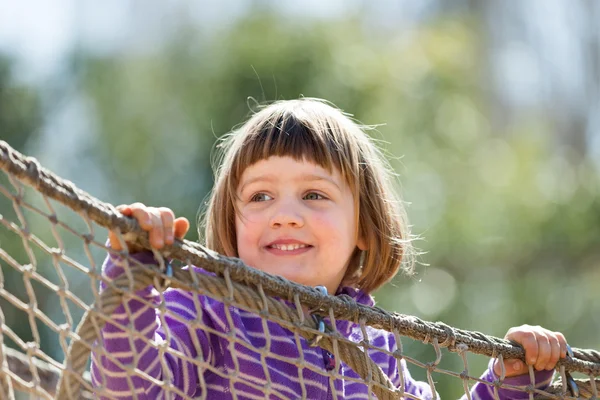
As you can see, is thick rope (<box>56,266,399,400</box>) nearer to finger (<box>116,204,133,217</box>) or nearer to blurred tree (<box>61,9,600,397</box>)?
finger (<box>116,204,133,217</box>)

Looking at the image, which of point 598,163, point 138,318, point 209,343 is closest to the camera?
point 138,318

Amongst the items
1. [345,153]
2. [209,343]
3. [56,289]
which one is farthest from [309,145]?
[56,289]

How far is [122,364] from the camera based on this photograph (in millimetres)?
1251

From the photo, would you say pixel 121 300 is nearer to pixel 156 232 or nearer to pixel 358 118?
pixel 156 232

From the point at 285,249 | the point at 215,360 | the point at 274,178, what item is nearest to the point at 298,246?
the point at 285,249

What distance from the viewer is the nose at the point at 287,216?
1.71m

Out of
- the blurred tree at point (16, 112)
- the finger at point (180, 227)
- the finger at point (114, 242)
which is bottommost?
the finger at point (114, 242)

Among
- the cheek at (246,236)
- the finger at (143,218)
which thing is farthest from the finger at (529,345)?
the finger at (143,218)

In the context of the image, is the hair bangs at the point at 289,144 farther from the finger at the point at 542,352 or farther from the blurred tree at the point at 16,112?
the blurred tree at the point at 16,112

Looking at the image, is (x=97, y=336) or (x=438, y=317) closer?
(x=97, y=336)

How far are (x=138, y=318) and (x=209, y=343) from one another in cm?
26

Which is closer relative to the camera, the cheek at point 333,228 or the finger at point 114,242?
the finger at point 114,242

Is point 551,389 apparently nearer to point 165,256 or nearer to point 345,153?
point 345,153

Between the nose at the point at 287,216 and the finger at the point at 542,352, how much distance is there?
0.44 meters
